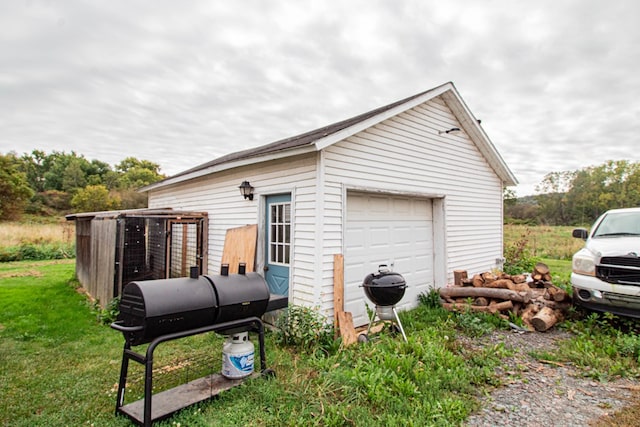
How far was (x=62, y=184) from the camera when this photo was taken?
133 feet

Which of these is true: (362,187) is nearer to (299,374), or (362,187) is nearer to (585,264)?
(299,374)

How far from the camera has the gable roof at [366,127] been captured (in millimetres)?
4789

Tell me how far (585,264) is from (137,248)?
25.3 feet

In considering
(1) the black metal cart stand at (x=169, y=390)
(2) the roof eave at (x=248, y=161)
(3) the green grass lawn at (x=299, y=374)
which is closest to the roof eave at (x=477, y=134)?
(2) the roof eave at (x=248, y=161)

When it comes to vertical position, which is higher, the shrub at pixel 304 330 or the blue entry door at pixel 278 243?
the blue entry door at pixel 278 243

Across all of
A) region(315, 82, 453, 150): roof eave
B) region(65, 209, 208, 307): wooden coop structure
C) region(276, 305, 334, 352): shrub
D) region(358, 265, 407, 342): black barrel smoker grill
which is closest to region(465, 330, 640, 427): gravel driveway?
region(358, 265, 407, 342): black barrel smoker grill

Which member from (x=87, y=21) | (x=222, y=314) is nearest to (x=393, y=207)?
(x=222, y=314)

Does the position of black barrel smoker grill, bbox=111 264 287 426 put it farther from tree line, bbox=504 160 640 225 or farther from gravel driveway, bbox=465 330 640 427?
tree line, bbox=504 160 640 225

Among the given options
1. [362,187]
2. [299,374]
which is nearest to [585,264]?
[362,187]

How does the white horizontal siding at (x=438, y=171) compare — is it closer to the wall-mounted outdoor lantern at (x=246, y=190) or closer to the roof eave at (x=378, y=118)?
the roof eave at (x=378, y=118)

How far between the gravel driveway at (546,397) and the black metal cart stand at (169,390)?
2.27 m

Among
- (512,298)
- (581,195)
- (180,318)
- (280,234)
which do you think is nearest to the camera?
(180,318)

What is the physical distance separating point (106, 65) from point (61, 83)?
279 centimetres

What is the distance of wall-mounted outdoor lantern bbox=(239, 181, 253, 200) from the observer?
593 cm
